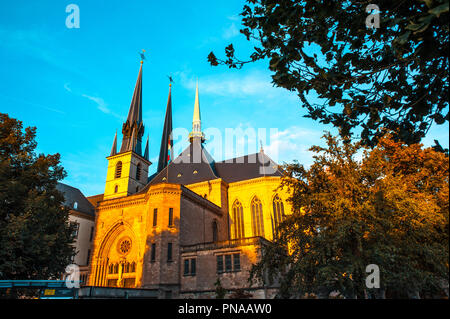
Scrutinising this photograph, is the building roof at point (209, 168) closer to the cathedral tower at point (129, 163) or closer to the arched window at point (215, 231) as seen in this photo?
the cathedral tower at point (129, 163)

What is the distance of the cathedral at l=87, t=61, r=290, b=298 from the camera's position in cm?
2233

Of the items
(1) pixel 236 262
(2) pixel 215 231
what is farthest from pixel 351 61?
(2) pixel 215 231

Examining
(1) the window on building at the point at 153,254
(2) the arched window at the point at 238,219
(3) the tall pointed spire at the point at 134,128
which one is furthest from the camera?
(3) the tall pointed spire at the point at 134,128

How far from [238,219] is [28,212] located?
2299 cm

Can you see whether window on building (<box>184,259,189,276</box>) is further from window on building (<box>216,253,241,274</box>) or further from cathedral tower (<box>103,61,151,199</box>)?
cathedral tower (<box>103,61,151,199</box>)

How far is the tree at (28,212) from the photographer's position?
1349 centimetres

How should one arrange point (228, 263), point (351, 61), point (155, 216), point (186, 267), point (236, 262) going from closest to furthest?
point (351, 61) → point (236, 262) → point (228, 263) → point (186, 267) → point (155, 216)

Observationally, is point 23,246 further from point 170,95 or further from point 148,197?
point 170,95

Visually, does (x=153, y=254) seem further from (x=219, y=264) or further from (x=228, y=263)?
(x=228, y=263)

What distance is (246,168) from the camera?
37062 mm

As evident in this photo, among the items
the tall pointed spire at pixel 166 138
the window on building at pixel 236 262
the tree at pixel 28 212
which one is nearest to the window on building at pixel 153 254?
the window on building at pixel 236 262

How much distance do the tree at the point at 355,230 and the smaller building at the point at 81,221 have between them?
95.5 ft

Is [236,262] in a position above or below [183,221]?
below
